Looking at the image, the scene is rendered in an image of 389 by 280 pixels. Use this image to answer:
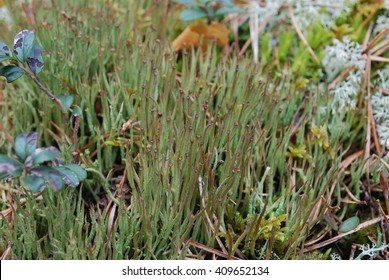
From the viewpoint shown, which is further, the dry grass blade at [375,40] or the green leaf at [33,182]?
the dry grass blade at [375,40]

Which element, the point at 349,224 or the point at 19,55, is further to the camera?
the point at 349,224

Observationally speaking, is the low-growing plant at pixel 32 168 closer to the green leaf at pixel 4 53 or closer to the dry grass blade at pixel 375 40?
the green leaf at pixel 4 53

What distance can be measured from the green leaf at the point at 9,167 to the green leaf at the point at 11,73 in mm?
317

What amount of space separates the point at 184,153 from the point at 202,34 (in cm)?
85

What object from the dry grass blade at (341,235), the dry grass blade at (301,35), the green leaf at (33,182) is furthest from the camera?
the dry grass blade at (301,35)

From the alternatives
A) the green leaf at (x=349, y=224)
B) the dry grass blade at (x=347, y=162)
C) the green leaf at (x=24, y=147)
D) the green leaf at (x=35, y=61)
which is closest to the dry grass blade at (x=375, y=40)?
the dry grass blade at (x=347, y=162)

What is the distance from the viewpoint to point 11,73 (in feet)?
5.64

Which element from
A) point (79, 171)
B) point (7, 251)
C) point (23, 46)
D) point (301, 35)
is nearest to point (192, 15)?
point (301, 35)

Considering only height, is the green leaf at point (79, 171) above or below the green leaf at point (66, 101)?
below

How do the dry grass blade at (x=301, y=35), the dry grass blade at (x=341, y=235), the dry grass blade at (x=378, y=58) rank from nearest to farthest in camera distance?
the dry grass blade at (x=341, y=235) → the dry grass blade at (x=378, y=58) → the dry grass blade at (x=301, y=35)

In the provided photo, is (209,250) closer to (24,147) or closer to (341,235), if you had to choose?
(341,235)

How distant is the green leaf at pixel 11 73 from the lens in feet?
5.61

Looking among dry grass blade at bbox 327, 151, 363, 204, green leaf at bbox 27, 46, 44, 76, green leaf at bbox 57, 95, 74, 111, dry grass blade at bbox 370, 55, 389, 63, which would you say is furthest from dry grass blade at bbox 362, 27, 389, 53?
green leaf at bbox 27, 46, 44, 76

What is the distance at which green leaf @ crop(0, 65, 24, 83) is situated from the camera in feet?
5.61
